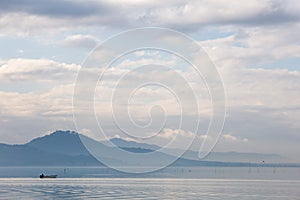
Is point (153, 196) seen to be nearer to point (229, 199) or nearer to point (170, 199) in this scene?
point (170, 199)

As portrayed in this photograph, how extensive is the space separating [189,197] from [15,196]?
5051cm

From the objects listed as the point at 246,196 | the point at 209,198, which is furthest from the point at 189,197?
the point at 246,196

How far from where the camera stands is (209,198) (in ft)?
516

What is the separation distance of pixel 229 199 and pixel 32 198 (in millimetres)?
55388

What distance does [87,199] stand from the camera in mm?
152000

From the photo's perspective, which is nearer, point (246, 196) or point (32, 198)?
point (32, 198)

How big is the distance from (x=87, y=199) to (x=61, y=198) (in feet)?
33.2

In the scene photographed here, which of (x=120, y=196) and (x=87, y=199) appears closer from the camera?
(x=87, y=199)

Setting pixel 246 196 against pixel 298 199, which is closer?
pixel 298 199

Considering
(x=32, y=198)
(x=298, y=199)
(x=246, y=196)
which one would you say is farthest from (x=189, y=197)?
(x=32, y=198)

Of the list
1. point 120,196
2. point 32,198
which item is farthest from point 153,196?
point 32,198

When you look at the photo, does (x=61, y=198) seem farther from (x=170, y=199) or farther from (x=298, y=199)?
(x=298, y=199)

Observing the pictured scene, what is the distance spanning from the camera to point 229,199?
154m

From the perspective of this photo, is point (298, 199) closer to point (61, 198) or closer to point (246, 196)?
point (246, 196)
